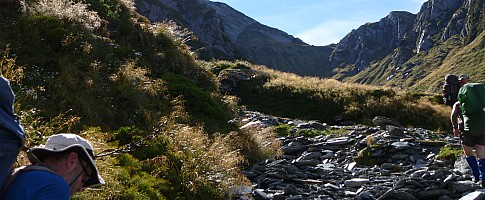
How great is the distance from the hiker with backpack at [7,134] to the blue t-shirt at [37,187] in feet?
0.32

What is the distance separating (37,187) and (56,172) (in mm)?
431

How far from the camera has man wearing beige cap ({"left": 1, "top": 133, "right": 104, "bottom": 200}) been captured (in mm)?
2266

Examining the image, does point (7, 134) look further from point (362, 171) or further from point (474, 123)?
point (362, 171)

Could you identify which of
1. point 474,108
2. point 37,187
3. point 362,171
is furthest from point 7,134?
point 362,171

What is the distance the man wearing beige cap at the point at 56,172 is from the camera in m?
2.27

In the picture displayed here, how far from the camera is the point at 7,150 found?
233cm

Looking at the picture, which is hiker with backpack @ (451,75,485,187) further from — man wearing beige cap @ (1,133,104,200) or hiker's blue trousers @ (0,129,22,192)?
hiker's blue trousers @ (0,129,22,192)

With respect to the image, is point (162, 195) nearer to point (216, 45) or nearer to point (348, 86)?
point (348, 86)

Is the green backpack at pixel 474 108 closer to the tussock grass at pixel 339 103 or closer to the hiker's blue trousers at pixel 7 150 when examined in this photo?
the hiker's blue trousers at pixel 7 150

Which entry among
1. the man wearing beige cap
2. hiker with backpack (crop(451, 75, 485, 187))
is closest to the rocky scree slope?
hiker with backpack (crop(451, 75, 485, 187))

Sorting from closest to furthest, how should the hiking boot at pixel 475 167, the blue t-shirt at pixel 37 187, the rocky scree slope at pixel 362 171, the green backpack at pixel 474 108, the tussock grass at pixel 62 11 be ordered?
the blue t-shirt at pixel 37 187 → the green backpack at pixel 474 108 → the rocky scree slope at pixel 362 171 → the hiking boot at pixel 475 167 → the tussock grass at pixel 62 11

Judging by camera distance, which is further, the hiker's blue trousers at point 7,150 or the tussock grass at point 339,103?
the tussock grass at point 339,103

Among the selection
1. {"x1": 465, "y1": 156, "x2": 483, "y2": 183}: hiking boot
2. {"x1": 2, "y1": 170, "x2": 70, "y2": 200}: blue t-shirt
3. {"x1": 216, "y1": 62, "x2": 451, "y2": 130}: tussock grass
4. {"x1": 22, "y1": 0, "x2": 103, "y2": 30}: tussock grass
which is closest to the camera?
{"x1": 2, "y1": 170, "x2": 70, "y2": 200}: blue t-shirt

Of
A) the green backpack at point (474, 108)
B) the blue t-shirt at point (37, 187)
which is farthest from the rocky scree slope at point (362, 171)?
the blue t-shirt at point (37, 187)
